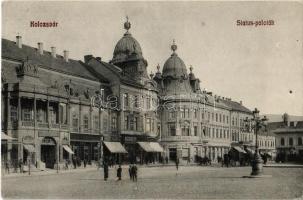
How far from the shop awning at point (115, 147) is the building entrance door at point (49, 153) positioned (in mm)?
8272

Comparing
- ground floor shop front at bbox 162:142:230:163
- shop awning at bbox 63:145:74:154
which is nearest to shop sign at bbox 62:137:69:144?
shop awning at bbox 63:145:74:154

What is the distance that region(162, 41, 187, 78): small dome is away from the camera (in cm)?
6888

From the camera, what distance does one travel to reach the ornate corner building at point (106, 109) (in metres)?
36.4

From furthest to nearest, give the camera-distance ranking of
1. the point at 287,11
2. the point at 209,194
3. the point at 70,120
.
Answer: the point at 70,120
the point at 287,11
the point at 209,194

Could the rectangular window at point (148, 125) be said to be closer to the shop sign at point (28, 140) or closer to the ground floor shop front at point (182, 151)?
the ground floor shop front at point (182, 151)

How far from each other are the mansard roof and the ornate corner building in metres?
0.12

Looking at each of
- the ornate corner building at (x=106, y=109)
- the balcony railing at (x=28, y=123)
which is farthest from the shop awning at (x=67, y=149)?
the balcony railing at (x=28, y=123)

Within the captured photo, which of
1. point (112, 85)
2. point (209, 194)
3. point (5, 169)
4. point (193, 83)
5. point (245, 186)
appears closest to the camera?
point (209, 194)

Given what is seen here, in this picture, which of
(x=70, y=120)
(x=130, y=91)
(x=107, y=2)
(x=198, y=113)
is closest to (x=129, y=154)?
(x=130, y=91)

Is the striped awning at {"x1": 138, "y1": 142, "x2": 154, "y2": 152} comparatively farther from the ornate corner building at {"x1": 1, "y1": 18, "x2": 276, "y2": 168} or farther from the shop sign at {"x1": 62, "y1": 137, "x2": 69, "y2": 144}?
the shop sign at {"x1": 62, "y1": 137, "x2": 69, "y2": 144}

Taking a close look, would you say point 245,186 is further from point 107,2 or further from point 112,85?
point 112,85

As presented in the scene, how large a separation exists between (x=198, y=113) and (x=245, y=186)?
4325cm

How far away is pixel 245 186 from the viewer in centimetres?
2298

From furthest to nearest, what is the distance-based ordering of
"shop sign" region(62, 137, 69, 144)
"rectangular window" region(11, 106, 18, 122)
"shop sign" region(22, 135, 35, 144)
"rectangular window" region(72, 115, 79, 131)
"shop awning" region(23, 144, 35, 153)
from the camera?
"rectangular window" region(72, 115, 79, 131) < "shop sign" region(62, 137, 69, 144) < "rectangular window" region(11, 106, 18, 122) < "shop sign" region(22, 135, 35, 144) < "shop awning" region(23, 144, 35, 153)
